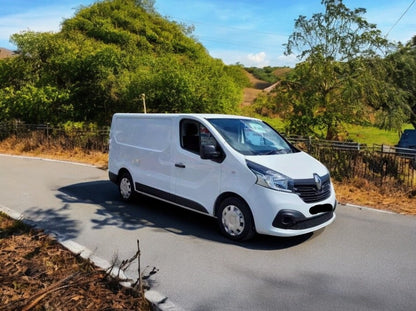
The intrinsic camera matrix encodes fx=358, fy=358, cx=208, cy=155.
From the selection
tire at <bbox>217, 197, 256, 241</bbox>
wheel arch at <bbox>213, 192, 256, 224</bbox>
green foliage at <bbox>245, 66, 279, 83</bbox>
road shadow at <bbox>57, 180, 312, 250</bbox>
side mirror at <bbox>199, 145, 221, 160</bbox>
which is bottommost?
road shadow at <bbox>57, 180, 312, 250</bbox>

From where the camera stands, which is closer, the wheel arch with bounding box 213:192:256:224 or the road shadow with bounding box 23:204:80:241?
the wheel arch with bounding box 213:192:256:224

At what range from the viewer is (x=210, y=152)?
5215 mm

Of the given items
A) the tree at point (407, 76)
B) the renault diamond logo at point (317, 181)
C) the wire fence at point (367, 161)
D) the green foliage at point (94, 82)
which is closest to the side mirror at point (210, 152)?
the renault diamond logo at point (317, 181)

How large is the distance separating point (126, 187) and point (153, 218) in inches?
51.6

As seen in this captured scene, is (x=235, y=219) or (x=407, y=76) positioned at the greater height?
(x=407, y=76)

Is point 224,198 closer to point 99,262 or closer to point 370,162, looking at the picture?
point 99,262

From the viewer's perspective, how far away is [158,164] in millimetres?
6324

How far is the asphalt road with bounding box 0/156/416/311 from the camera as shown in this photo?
12.0 feet

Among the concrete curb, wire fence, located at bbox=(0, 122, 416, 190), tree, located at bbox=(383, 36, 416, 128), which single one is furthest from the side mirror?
tree, located at bbox=(383, 36, 416, 128)

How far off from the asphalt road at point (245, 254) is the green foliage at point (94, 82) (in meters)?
7.65

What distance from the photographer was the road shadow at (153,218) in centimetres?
521

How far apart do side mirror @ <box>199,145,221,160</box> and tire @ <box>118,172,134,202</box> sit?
2373 millimetres

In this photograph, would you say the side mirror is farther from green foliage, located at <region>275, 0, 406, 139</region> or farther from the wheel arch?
green foliage, located at <region>275, 0, 406, 139</region>

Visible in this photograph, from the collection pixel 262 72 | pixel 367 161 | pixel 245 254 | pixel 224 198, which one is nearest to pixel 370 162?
pixel 367 161
